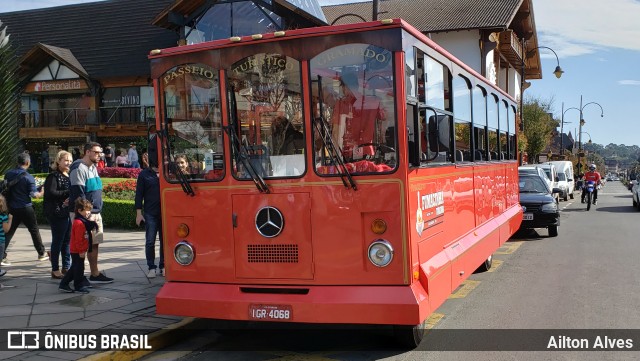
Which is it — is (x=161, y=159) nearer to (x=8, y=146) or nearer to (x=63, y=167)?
(x=8, y=146)

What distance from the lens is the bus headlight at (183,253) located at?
6107 mm

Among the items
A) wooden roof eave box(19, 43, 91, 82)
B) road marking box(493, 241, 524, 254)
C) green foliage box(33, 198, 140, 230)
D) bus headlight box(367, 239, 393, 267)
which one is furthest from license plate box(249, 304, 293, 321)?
wooden roof eave box(19, 43, 91, 82)

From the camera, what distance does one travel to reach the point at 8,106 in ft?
20.5

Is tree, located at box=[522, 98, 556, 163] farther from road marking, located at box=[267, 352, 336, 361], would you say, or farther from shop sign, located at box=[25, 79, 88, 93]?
road marking, located at box=[267, 352, 336, 361]

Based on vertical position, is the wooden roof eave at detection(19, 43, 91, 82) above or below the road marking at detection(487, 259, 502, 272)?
above

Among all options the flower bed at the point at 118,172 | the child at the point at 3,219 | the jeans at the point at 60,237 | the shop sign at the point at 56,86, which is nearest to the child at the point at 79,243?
the jeans at the point at 60,237

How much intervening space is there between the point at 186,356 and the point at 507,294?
441 cm

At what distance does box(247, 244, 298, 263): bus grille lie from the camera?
573cm

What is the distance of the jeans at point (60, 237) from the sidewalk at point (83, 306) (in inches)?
12.6

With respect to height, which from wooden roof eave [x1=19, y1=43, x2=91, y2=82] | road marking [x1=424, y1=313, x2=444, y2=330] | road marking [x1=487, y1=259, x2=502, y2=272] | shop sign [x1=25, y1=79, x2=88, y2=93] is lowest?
road marking [x1=487, y1=259, x2=502, y2=272]

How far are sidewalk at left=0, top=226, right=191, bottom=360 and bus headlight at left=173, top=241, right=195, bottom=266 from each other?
810 millimetres

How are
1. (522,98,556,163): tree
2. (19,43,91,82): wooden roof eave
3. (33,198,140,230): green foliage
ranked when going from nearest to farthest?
1. (33,198,140,230): green foliage
2. (19,43,91,82): wooden roof eave
3. (522,98,556,163): tree

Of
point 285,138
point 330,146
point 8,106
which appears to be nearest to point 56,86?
point 8,106

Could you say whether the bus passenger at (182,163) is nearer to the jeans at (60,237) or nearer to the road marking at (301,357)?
the road marking at (301,357)
